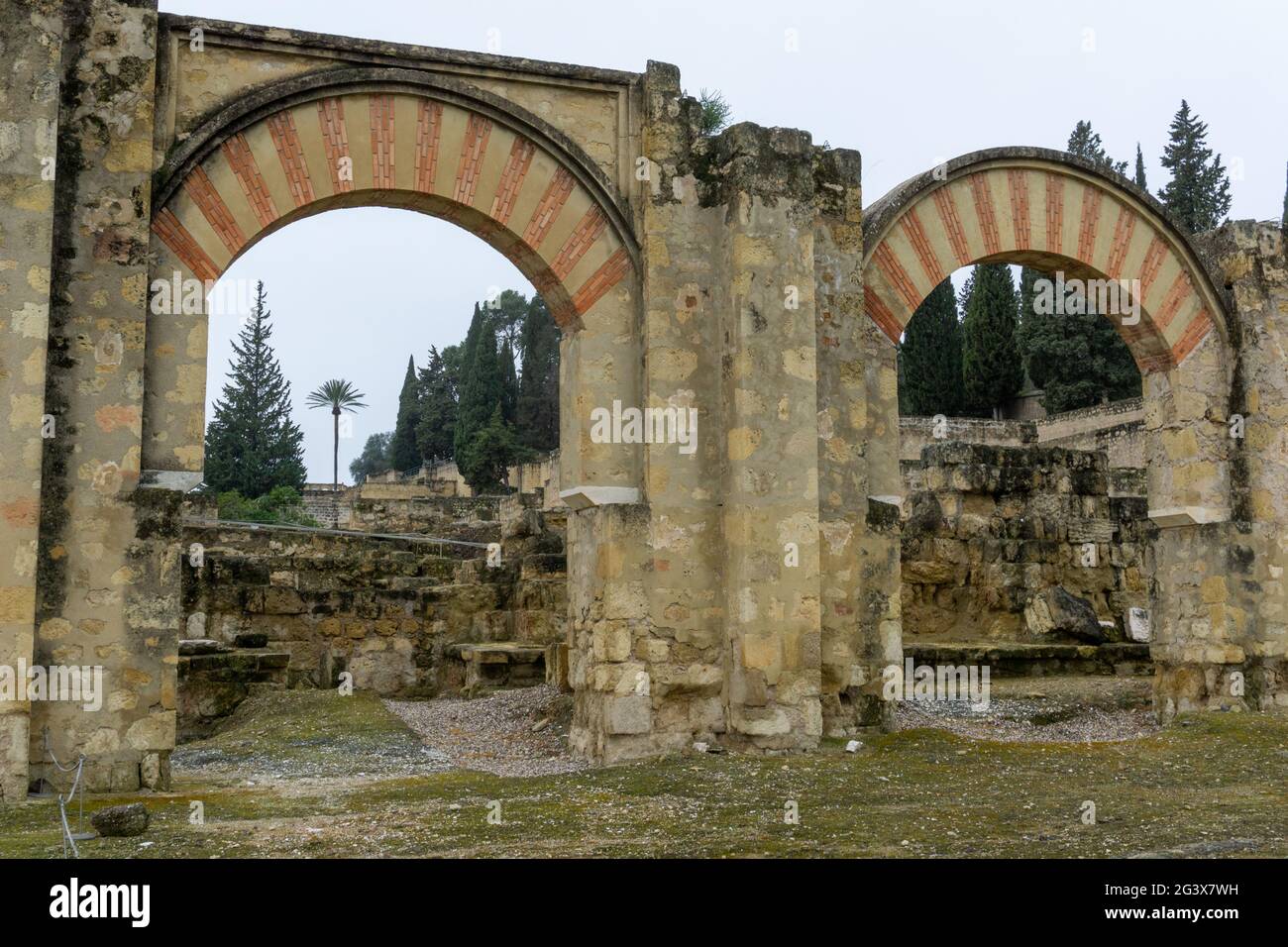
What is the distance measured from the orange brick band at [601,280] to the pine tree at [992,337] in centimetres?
2563

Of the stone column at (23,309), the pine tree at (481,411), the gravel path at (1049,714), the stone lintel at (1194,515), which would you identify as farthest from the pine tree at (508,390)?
the stone column at (23,309)

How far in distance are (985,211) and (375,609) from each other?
21.0 ft

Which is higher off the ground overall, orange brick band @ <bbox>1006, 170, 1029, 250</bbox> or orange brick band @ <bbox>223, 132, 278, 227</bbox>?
orange brick band @ <bbox>1006, 170, 1029, 250</bbox>

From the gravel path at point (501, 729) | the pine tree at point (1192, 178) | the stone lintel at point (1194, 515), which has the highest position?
the pine tree at point (1192, 178)

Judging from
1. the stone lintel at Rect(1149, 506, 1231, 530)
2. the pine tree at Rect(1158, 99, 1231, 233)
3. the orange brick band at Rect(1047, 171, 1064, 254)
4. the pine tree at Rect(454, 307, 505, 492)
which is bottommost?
the stone lintel at Rect(1149, 506, 1231, 530)

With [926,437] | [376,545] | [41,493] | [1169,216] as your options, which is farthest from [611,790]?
[926,437]

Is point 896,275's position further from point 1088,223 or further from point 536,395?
point 536,395

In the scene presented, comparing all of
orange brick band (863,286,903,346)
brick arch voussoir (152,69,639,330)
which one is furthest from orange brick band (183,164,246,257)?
orange brick band (863,286,903,346)

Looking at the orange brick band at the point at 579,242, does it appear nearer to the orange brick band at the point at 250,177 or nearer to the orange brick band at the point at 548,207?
the orange brick band at the point at 548,207

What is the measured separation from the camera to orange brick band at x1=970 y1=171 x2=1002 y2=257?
850 cm

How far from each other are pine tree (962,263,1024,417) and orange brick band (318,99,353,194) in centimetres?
2665

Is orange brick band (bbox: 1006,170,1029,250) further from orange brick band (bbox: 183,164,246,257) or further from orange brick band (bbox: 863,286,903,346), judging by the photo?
orange brick band (bbox: 183,164,246,257)

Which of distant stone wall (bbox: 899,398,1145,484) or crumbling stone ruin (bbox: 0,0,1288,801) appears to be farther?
distant stone wall (bbox: 899,398,1145,484)

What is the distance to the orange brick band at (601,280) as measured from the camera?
7.49 metres
